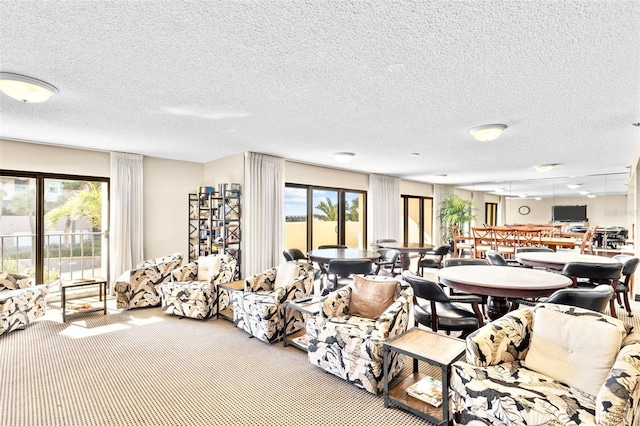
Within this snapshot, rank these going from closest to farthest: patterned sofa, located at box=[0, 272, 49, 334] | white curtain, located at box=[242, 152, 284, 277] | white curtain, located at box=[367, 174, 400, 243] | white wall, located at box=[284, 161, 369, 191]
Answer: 1. patterned sofa, located at box=[0, 272, 49, 334]
2. white curtain, located at box=[242, 152, 284, 277]
3. white wall, located at box=[284, 161, 369, 191]
4. white curtain, located at box=[367, 174, 400, 243]

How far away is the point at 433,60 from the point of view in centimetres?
227

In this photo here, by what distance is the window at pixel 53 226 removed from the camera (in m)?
4.81

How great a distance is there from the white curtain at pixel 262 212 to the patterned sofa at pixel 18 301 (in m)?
2.78

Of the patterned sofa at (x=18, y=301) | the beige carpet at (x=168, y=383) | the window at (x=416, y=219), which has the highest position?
the window at (x=416, y=219)

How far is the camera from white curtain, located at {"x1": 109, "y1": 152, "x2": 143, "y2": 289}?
5.48m

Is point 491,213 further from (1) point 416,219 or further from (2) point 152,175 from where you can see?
(2) point 152,175

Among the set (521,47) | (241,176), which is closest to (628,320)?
(521,47)

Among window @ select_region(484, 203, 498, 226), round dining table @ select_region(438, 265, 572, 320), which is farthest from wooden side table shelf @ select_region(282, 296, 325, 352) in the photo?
window @ select_region(484, 203, 498, 226)

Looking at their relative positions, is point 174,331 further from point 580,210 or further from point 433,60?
point 580,210

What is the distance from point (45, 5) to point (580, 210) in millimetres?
15340

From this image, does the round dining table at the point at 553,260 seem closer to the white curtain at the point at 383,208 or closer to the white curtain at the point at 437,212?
the white curtain at the point at 383,208

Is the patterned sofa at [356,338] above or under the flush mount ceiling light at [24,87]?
under

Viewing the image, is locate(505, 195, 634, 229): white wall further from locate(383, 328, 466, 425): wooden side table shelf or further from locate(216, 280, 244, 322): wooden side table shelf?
locate(216, 280, 244, 322): wooden side table shelf

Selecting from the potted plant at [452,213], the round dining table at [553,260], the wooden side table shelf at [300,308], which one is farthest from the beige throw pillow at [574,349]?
the potted plant at [452,213]
